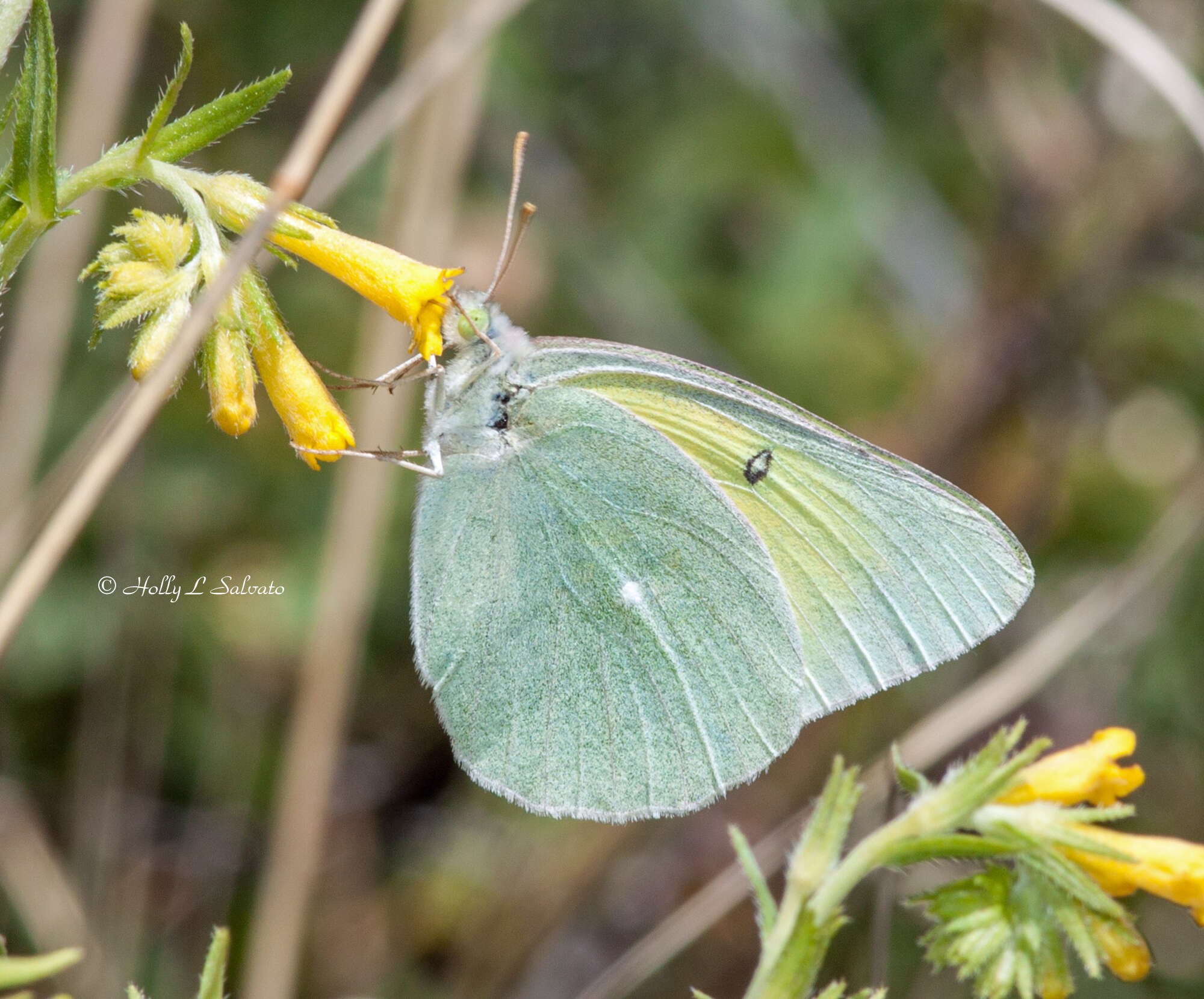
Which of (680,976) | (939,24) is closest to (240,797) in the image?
(680,976)

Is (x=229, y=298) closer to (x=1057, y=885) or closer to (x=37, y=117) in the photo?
(x=37, y=117)

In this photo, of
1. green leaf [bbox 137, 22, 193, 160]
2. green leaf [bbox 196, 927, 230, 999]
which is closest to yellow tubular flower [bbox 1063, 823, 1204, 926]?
green leaf [bbox 196, 927, 230, 999]

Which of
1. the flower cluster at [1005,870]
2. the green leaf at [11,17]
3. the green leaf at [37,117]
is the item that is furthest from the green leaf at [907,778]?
the green leaf at [11,17]

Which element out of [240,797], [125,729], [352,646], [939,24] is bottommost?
[240,797]

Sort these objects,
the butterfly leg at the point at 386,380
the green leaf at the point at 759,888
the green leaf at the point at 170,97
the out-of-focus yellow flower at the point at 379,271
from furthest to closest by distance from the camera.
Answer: the butterfly leg at the point at 386,380 < the out-of-focus yellow flower at the point at 379,271 < the green leaf at the point at 759,888 < the green leaf at the point at 170,97

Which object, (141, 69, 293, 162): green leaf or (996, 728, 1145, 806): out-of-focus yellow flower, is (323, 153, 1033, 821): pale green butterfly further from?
(141, 69, 293, 162): green leaf

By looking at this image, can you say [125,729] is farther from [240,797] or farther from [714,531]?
[714,531]

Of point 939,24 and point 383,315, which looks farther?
point 939,24

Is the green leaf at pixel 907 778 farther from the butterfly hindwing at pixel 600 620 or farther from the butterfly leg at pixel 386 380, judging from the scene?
the butterfly leg at pixel 386 380
